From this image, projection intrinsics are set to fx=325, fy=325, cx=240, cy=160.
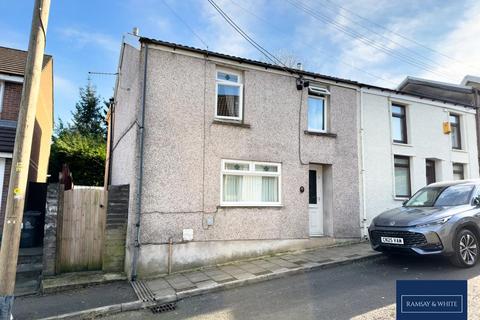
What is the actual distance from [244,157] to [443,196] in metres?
4.85

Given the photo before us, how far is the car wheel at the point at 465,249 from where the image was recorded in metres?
6.57

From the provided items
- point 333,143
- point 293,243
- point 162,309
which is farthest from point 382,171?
point 162,309

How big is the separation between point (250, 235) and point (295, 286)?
7.37 ft

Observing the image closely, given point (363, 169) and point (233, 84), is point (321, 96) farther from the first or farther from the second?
point (233, 84)

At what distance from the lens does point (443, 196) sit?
7.68 meters

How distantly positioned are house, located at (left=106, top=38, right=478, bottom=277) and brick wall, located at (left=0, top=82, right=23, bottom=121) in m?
3.47

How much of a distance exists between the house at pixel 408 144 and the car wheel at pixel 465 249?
327 centimetres

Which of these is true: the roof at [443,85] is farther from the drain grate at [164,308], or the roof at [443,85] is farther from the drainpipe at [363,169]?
the drain grate at [164,308]

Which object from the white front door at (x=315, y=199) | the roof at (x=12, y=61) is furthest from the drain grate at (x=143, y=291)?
the roof at (x=12, y=61)

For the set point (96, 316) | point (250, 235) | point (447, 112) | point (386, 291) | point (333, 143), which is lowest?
point (96, 316)

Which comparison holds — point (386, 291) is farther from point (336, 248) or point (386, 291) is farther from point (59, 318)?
point (59, 318)

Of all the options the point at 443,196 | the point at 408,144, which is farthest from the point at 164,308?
the point at 408,144

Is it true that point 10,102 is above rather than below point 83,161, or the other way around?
above

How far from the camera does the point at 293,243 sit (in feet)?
28.7
